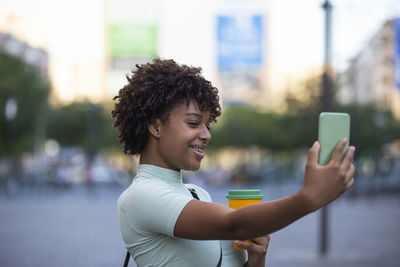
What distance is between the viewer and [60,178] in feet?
109

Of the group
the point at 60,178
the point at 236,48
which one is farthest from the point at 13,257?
the point at 236,48

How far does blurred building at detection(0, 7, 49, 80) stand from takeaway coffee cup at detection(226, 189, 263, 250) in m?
57.3

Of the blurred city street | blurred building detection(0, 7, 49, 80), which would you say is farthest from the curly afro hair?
blurred building detection(0, 7, 49, 80)

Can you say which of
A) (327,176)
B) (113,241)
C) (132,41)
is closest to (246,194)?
(327,176)

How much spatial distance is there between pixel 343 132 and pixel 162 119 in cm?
69

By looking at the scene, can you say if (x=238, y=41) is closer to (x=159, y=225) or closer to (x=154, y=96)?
(x=154, y=96)

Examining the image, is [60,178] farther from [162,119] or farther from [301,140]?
[162,119]

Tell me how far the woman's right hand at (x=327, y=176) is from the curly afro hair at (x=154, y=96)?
0.61m

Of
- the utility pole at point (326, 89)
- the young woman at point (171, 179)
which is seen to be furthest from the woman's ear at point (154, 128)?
the utility pole at point (326, 89)

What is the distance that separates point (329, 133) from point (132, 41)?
3483 centimetres

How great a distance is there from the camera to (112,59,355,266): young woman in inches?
67.7

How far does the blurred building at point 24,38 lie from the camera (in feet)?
208

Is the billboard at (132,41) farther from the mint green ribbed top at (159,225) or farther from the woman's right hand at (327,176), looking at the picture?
the woman's right hand at (327,176)

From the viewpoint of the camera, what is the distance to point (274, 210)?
155 cm
